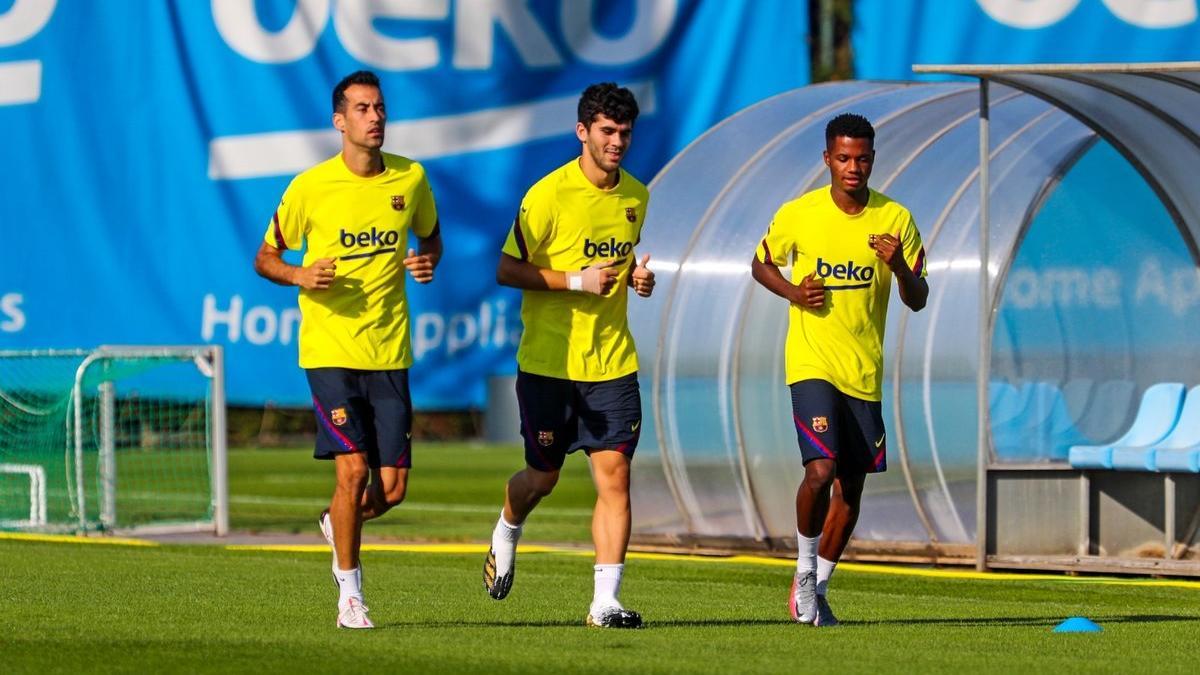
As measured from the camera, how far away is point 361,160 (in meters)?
9.85

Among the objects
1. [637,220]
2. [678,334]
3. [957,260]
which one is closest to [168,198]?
[678,334]

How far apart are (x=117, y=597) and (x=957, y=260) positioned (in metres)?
6.57

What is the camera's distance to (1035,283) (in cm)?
1529

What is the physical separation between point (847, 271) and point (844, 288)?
8cm

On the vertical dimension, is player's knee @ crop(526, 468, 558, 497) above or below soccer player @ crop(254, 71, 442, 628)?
below

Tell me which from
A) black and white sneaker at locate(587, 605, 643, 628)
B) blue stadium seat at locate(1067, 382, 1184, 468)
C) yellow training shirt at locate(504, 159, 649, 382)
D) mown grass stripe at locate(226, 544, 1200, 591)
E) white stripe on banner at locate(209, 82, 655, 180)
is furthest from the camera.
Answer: white stripe on banner at locate(209, 82, 655, 180)

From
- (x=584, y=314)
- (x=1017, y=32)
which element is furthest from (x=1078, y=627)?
(x=1017, y=32)

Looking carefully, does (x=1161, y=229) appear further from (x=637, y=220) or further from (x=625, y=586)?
(x=637, y=220)

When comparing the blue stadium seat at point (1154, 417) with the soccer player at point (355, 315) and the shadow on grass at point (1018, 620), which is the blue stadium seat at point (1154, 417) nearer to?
the shadow on grass at point (1018, 620)

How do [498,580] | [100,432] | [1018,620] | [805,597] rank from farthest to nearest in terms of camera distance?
[100,432]
[1018,620]
[498,580]
[805,597]

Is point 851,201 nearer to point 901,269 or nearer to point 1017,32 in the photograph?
point 901,269

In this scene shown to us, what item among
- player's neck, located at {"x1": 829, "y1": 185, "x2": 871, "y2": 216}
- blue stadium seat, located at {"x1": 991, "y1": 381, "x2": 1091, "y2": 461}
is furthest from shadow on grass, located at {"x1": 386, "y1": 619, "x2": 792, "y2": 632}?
blue stadium seat, located at {"x1": 991, "y1": 381, "x2": 1091, "y2": 461}

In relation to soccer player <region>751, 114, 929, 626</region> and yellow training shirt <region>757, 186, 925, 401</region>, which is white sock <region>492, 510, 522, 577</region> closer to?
soccer player <region>751, 114, 929, 626</region>

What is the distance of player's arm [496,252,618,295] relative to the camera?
976cm
